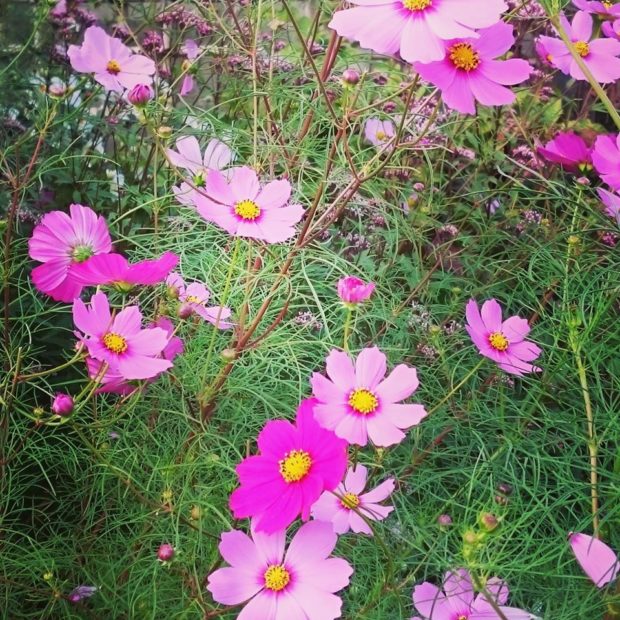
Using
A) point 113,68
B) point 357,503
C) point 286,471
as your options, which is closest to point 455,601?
point 357,503

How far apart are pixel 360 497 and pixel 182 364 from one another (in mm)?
231

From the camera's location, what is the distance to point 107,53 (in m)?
1.04

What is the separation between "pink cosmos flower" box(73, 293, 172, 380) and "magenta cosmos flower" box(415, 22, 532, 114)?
29cm

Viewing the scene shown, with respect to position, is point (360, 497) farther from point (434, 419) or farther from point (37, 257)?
point (37, 257)

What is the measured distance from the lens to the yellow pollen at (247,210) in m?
0.74

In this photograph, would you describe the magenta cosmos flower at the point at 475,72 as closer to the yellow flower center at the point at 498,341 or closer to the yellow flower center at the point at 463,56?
the yellow flower center at the point at 463,56

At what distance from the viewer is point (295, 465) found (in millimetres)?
603

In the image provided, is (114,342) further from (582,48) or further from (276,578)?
(582,48)

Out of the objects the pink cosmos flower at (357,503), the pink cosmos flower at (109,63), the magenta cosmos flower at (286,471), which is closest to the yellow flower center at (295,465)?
the magenta cosmos flower at (286,471)

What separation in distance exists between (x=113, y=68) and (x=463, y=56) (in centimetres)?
51

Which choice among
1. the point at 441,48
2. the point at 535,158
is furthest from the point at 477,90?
the point at 535,158

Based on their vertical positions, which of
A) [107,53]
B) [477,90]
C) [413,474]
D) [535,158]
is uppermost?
[477,90]

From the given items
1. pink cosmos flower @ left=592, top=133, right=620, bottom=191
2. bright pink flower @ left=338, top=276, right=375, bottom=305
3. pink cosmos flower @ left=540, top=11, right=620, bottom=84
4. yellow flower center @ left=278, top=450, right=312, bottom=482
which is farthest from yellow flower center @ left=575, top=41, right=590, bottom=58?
yellow flower center @ left=278, top=450, right=312, bottom=482

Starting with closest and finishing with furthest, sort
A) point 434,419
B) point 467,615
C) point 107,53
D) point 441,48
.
A: point 441,48 → point 467,615 → point 434,419 → point 107,53
